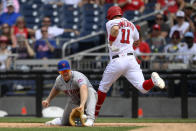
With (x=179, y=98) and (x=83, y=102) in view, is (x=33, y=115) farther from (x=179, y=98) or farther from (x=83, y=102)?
(x=83, y=102)

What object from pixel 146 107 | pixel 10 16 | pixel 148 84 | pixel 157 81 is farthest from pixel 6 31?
pixel 157 81

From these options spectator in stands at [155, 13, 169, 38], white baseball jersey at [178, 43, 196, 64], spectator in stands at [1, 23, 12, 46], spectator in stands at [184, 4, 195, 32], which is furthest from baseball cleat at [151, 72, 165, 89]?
spectator in stands at [1, 23, 12, 46]

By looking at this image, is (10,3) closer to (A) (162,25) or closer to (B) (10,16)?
(B) (10,16)

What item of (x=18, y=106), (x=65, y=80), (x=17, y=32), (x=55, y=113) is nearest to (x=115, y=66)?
(x=65, y=80)

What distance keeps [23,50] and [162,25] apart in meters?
4.06

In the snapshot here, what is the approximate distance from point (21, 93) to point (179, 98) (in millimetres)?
3893

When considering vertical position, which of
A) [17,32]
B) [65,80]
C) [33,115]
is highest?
[17,32]

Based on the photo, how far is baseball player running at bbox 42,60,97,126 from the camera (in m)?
7.84

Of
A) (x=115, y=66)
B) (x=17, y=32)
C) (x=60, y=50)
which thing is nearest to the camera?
(x=115, y=66)

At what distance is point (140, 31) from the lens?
12.9 m

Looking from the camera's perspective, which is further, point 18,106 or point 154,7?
point 154,7

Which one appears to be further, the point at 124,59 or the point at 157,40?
the point at 157,40

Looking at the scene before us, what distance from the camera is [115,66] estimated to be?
26.9 ft

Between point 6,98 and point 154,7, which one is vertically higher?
point 154,7
